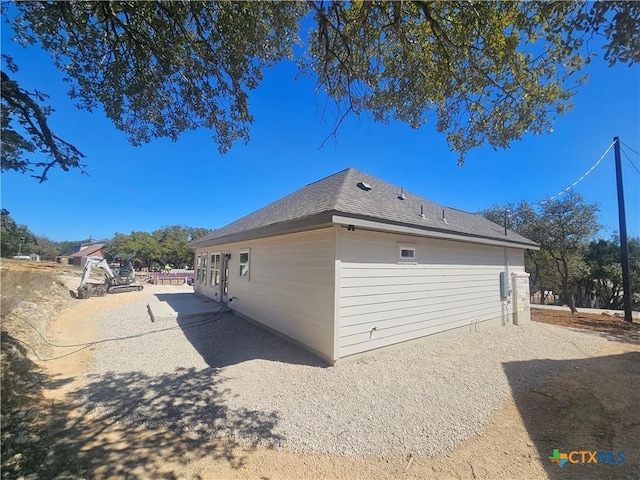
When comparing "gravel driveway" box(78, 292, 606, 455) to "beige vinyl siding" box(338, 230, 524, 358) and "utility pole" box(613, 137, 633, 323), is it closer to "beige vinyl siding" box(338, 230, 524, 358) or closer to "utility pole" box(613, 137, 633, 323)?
"beige vinyl siding" box(338, 230, 524, 358)

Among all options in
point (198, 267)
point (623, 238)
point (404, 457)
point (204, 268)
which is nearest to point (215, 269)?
point (204, 268)

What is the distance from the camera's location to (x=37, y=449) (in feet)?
9.57

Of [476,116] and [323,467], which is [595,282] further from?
[323,467]

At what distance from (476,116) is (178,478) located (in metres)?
6.27

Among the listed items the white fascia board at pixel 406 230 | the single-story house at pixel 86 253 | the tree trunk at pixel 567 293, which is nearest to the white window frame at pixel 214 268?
the white fascia board at pixel 406 230

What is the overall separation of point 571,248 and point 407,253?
624 inches

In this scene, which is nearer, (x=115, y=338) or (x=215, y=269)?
(x=115, y=338)

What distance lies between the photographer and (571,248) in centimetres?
1602

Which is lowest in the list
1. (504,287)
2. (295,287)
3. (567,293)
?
(567,293)

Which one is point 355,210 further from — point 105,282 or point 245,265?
point 105,282

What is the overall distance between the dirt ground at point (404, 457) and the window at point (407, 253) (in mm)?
3357

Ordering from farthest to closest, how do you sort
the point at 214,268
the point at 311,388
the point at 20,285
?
the point at 214,268 < the point at 20,285 < the point at 311,388

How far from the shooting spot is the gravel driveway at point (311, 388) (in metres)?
3.42

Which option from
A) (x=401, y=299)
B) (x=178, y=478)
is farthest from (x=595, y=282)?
(x=178, y=478)
